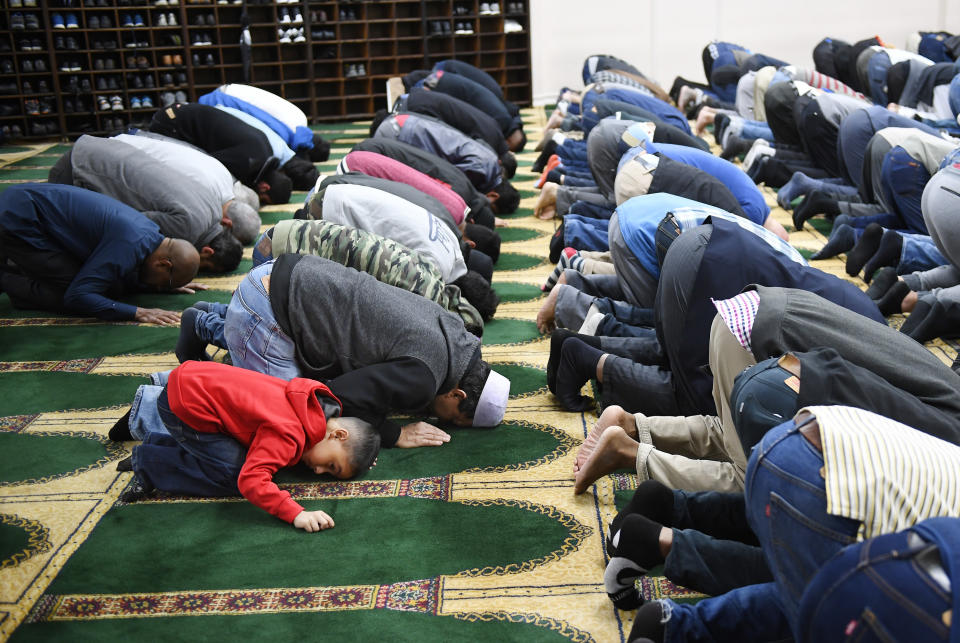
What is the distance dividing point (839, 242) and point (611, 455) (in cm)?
286

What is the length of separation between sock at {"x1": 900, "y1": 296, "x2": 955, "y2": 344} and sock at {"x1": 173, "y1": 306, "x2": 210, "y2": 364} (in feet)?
9.10

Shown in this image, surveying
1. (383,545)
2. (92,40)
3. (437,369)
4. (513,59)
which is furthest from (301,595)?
(513,59)

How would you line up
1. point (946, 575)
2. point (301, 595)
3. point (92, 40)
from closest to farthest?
1. point (946, 575)
2. point (301, 595)
3. point (92, 40)

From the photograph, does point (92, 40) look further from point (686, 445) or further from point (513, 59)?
point (686, 445)

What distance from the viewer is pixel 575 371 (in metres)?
3.23

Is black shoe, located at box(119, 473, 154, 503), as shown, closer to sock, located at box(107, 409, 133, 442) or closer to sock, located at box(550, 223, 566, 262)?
sock, located at box(107, 409, 133, 442)

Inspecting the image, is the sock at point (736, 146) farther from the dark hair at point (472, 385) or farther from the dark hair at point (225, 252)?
the dark hair at point (472, 385)

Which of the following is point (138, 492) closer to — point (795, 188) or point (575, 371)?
point (575, 371)

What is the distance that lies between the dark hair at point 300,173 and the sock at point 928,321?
15.8 ft

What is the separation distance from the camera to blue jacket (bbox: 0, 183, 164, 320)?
14.0 ft

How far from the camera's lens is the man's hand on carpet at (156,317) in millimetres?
4301

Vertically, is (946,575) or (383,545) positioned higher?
(946,575)

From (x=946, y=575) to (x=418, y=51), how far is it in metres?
11.7

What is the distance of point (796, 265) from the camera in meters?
2.69
